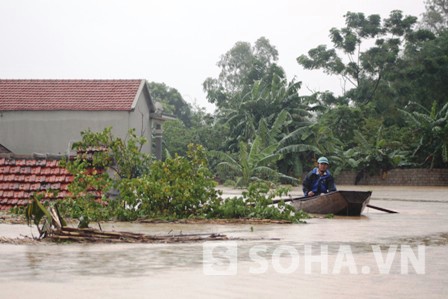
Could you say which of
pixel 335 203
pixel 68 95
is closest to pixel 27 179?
pixel 335 203

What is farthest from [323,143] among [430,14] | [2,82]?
[430,14]

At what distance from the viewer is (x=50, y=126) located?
34469 mm

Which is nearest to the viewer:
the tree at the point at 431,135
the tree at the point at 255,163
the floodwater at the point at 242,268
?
the floodwater at the point at 242,268

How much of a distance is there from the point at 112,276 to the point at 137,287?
0.67m

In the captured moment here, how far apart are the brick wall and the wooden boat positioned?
25328 millimetres

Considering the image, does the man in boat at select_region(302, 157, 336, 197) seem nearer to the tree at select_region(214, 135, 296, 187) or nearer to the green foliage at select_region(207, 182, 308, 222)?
the green foliage at select_region(207, 182, 308, 222)

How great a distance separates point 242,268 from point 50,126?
27.9m

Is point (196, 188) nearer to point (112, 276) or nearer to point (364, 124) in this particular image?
point (112, 276)

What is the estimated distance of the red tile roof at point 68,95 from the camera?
34.7m

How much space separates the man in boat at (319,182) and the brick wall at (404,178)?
2505 centimetres

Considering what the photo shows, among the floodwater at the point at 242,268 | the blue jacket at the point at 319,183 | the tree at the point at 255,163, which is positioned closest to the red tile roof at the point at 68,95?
the tree at the point at 255,163

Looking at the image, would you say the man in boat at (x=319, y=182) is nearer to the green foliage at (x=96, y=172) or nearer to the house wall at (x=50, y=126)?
the green foliage at (x=96, y=172)

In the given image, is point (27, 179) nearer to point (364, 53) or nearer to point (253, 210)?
point (253, 210)

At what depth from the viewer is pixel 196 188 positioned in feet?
51.5
